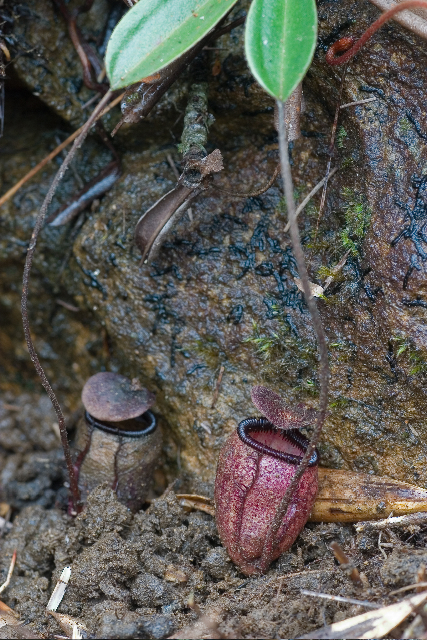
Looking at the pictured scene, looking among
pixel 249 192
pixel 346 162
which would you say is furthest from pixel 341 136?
pixel 249 192

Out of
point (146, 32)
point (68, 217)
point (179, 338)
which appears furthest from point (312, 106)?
point (68, 217)

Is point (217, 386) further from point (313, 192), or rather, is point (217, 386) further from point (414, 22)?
point (414, 22)

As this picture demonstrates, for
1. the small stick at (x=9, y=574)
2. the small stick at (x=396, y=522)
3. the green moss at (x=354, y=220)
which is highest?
the green moss at (x=354, y=220)

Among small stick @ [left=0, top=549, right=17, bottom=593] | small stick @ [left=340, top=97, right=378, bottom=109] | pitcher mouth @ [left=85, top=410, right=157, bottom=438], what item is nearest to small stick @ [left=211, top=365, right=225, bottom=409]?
pitcher mouth @ [left=85, top=410, right=157, bottom=438]

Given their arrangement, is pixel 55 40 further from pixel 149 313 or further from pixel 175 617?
pixel 175 617

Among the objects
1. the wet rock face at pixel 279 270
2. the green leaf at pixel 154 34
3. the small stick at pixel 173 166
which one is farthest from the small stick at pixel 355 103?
the small stick at pixel 173 166

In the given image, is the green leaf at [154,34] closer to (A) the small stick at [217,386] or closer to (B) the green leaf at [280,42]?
(B) the green leaf at [280,42]

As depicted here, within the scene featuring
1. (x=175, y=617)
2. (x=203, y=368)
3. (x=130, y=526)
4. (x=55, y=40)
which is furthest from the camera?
(x=55, y=40)
